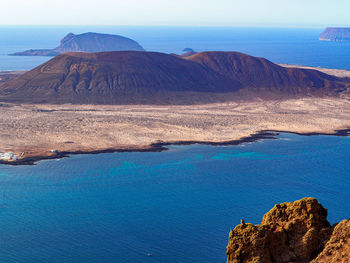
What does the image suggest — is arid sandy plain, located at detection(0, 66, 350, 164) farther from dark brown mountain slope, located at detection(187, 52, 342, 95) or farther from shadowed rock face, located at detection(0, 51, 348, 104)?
dark brown mountain slope, located at detection(187, 52, 342, 95)

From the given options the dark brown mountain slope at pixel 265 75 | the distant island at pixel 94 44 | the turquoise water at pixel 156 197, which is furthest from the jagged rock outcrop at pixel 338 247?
the distant island at pixel 94 44

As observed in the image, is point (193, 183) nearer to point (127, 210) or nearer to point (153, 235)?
point (127, 210)

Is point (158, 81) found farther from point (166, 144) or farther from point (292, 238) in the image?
point (292, 238)

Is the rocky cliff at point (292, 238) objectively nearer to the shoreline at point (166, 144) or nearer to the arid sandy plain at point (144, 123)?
the shoreline at point (166, 144)

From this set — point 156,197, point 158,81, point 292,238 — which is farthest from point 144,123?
point 292,238

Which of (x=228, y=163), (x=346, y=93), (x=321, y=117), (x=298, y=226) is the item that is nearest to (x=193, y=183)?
(x=228, y=163)

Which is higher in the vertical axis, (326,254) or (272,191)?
(326,254)
